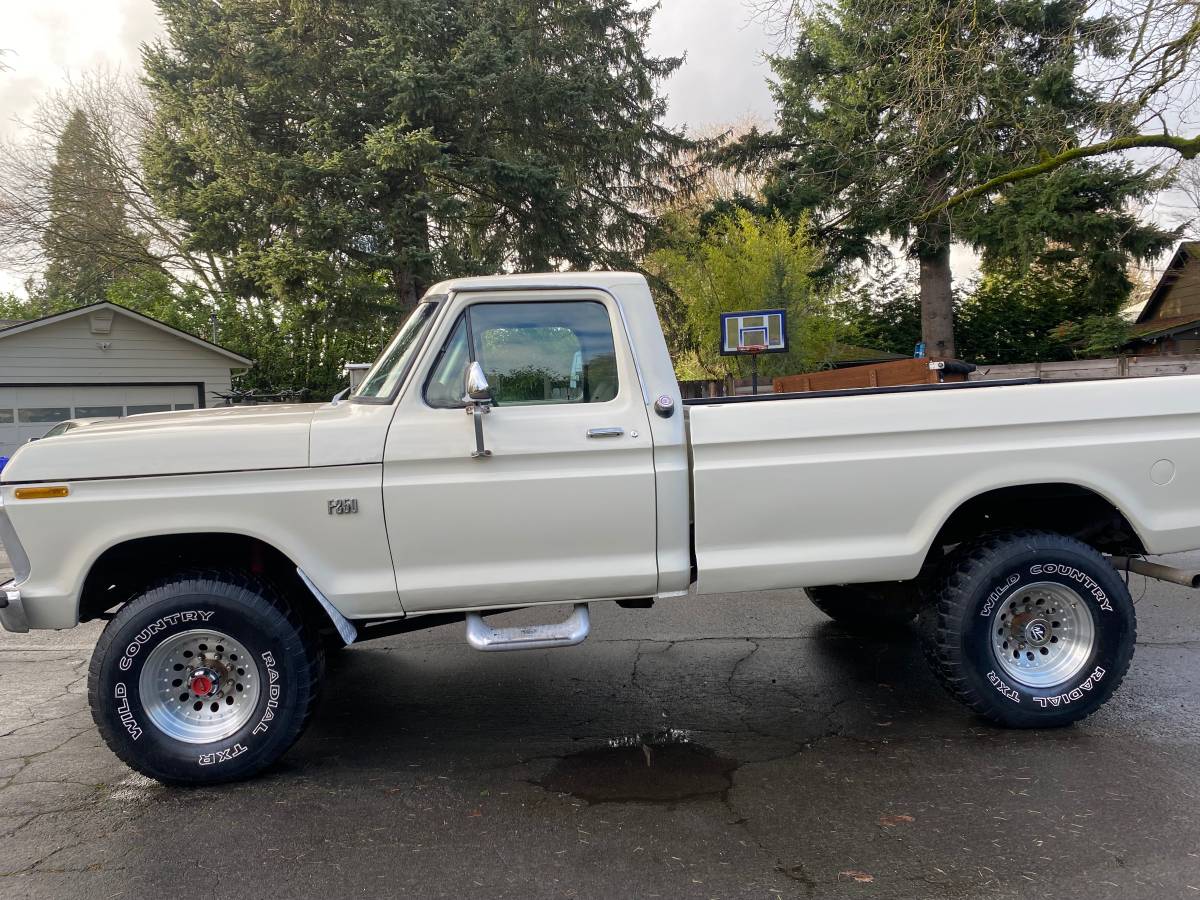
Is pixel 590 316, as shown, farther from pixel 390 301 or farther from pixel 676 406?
pixel 390 301

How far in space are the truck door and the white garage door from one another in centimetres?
1609

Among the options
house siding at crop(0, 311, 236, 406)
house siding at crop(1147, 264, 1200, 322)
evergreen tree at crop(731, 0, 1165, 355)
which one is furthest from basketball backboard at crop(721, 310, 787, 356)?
house siding at crop(1147, 264, 1200, 322)

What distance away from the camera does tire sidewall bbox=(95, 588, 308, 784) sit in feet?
12.2

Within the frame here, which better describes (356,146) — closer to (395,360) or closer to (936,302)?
(936,302)

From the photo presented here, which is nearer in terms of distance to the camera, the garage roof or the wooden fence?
the wooden fence

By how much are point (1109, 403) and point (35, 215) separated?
1304 inches

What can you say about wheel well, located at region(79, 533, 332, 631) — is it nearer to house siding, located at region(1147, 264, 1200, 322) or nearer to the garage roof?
the garage roof

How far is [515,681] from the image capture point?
5.24 metres

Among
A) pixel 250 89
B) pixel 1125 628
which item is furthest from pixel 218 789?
pixel 250 89

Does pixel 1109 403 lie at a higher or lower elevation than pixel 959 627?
higher

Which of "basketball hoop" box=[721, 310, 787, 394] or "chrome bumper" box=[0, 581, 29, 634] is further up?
"basketball hoop" box=[721, 310, 787, 394]

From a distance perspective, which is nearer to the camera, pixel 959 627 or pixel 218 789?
pixel 218 789

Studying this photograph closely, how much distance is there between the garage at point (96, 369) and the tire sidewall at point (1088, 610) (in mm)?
18222

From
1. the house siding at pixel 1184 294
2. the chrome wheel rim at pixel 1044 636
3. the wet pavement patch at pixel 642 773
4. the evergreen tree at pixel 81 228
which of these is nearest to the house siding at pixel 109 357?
the evergreen tree at pixel 81 228
